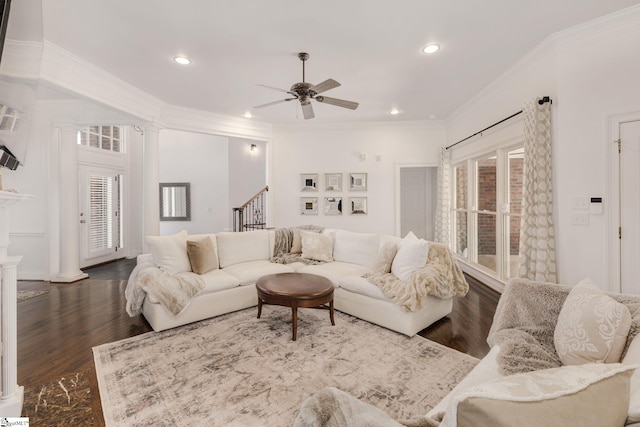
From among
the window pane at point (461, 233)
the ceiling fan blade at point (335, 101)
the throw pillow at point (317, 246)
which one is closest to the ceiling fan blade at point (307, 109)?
the ceiling fan blade at point (335, 101)

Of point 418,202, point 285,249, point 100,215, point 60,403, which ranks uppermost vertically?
point 418,202

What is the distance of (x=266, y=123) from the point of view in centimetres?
615

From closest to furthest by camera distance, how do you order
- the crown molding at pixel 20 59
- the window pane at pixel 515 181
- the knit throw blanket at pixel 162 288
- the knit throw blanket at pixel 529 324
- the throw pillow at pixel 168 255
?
Answer: 1. the knit throw blanket at pixel 529 324
2. the crown molding at pixel 20 59
3. the knit throw blanket at pixel 162 288
4. the throw pillow at pixel 168 255
5. the window pane at pixel 515 181

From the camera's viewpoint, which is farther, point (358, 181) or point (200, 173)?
point (200, 173)

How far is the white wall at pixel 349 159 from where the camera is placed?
602cm

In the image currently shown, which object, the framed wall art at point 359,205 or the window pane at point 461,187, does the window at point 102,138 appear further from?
the window pane at point 461,187

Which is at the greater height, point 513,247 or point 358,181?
point 358,181

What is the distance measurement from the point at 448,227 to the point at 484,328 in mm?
3062

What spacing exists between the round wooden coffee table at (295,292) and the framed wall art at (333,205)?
295cm

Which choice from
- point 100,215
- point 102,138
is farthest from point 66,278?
point 102,138

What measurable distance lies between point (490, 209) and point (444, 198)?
124cm

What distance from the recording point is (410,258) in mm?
3197

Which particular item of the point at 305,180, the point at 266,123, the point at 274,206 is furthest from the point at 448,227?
the point at 266,123

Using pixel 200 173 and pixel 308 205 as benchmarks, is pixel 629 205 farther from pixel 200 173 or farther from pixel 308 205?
pixel 200 173
